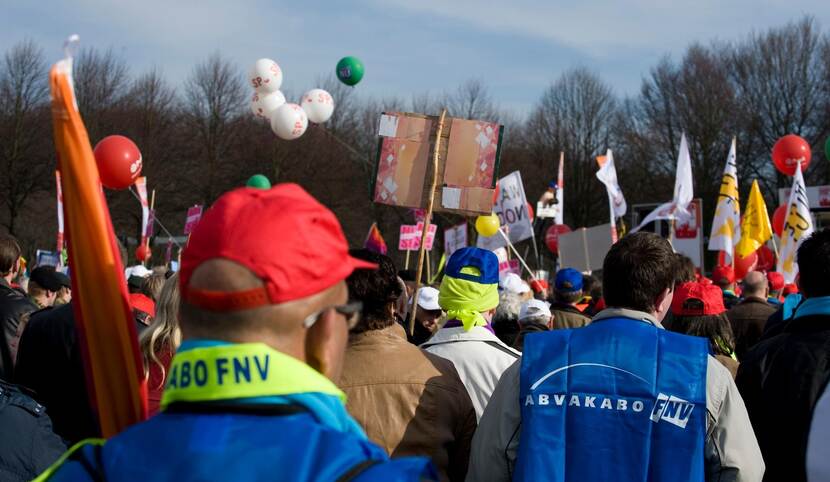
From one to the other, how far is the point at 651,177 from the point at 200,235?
46.1 m

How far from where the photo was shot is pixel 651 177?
151 ft

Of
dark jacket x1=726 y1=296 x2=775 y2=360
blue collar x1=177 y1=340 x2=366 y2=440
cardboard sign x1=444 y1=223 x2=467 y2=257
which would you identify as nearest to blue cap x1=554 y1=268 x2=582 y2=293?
dark jacket x1=726 y1=296 x2=775 y2=360

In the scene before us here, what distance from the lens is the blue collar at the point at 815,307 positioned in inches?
131

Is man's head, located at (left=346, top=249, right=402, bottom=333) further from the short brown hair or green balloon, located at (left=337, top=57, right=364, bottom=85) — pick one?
green balloon, located at (left=337, top=57, right=364, bottom=85)

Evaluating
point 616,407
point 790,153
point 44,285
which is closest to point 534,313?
point 616,407

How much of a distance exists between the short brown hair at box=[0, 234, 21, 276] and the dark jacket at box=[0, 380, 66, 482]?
292cm

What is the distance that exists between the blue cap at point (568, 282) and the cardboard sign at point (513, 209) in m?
7.19

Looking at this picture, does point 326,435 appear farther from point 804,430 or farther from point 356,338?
point 804,430

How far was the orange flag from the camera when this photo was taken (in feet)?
5.80

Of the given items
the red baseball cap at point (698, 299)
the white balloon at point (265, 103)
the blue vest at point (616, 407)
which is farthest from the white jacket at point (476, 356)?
the white balloon at point (265, 103)

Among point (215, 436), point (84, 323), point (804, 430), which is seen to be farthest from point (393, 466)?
point (804, 430)

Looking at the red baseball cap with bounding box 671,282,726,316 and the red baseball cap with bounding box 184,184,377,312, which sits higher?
the red baseball cap with bounding box 184,184,377,312

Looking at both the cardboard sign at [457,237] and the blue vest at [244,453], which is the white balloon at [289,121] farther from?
the blue vest at [244,453]

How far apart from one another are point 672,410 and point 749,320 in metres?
4.65
